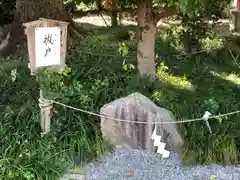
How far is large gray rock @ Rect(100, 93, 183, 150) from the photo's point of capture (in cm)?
400

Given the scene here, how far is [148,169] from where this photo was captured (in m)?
3.93

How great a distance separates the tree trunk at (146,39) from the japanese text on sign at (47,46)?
50.9 inches

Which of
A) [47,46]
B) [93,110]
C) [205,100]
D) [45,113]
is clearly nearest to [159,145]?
[93,110]

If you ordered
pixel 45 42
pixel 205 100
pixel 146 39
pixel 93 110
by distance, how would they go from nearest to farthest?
pixel 45 42, pixel 93 110, pixel 205 100, pixel 146 39

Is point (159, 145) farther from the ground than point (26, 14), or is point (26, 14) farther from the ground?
point (26, 14)

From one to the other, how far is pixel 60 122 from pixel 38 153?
42 centimetres

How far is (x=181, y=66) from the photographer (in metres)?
5.89

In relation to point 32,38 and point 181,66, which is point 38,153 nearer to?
point 32,38

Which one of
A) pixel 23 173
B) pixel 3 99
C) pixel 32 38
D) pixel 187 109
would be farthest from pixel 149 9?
pixel 23 173

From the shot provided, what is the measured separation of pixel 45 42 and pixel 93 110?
90 cm

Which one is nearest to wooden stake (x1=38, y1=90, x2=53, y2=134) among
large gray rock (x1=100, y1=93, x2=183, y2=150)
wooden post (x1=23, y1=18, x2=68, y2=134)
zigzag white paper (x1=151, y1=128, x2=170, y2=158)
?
wooden post (x1=23, y1=18, x2=68, y2=134)

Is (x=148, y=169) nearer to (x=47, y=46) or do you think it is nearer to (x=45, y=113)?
(x=45, y=113)

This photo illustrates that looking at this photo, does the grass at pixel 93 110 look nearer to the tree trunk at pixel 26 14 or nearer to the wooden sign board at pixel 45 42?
the wooden sign board at pixel 45 42

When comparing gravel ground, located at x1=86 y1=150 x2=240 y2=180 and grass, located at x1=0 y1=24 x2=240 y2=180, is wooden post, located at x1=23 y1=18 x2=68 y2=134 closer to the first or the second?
grass, located at x1=0 y1=24 x2=240 y2=180
